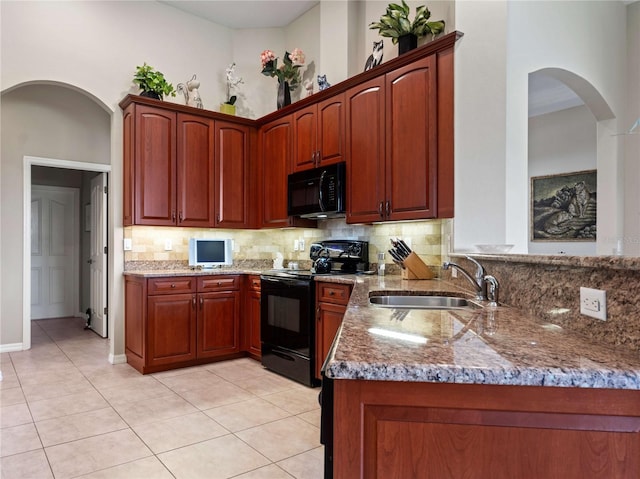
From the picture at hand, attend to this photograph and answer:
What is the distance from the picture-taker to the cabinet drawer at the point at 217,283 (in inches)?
156

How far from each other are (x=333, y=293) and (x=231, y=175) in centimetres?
204

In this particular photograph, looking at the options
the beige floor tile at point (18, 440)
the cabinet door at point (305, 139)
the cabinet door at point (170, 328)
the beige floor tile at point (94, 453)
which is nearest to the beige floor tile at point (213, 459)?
the beige floor tile at point (94, 453)

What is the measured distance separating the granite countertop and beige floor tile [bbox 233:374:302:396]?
2.13 m

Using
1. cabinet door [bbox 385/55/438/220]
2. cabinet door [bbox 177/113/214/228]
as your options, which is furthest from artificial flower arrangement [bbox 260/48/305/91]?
cabinet door [bbox 385/55/438/220]

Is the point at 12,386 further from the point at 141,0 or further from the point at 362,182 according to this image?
the point at 141,0

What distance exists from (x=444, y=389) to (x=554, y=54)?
3.11 metres

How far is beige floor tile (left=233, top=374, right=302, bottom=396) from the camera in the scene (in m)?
3.26

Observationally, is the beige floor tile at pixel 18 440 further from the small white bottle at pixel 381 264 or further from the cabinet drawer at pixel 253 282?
the small white bottle at pixel 381 264

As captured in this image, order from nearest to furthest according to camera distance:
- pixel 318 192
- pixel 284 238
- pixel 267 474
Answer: pixel 267 474 → pixel 318 192 → pixel 284 238

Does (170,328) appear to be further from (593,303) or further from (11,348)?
(593,303)

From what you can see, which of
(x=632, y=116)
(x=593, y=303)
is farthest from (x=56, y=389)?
(x=632, y=116)

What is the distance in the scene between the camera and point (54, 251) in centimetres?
643

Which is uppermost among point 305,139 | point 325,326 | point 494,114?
point 305,139

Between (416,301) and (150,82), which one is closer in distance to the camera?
(416,301)
